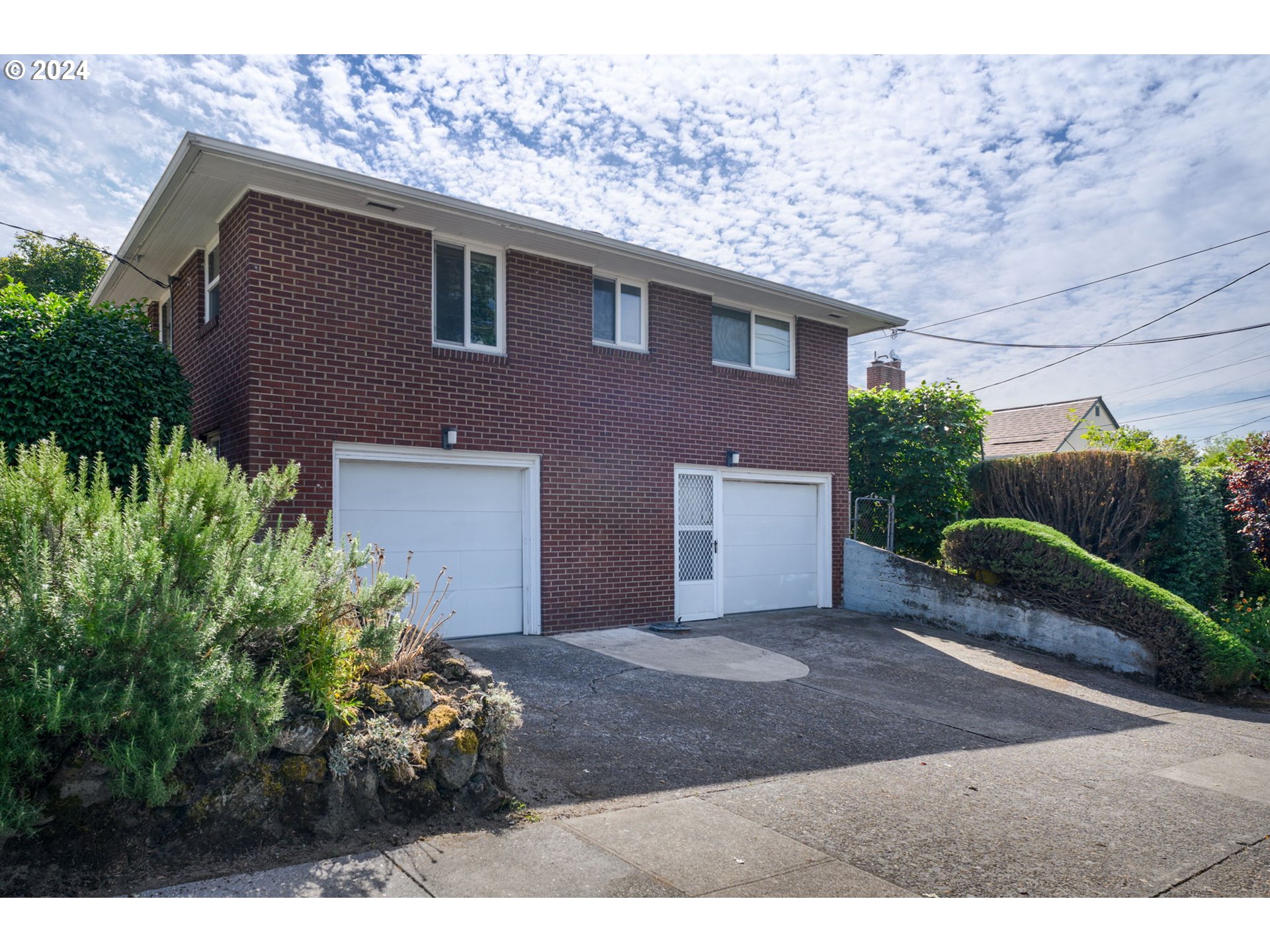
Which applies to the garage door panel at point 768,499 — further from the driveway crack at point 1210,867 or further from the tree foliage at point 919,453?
the driveway crack at point 1210,867

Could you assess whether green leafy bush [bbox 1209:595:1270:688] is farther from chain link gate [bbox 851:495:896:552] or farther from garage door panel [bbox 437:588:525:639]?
garage door panel [bbox 437:588:525:639]

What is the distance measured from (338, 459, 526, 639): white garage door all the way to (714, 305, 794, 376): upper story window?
3985 millimetres

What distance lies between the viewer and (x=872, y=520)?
14188 mm

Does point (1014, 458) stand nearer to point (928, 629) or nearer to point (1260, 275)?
point (928, 629)

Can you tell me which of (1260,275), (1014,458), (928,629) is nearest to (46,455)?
(928,629)

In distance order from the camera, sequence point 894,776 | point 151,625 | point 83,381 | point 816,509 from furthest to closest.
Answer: point 816,509 < point 83,381 < point 894,776 < point 151,625

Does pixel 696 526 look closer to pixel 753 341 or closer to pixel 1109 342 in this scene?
pixel 753 341

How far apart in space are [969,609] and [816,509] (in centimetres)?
287

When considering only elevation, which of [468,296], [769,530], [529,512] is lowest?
[769,530]

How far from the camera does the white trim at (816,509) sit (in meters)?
11.0

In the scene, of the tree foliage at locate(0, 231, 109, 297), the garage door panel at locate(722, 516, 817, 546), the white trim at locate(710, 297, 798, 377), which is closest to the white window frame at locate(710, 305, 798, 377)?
the white trim at locate(710, 297, 798, 377)

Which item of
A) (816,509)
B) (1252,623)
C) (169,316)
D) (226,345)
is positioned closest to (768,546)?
(816,509)

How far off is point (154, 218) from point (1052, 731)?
1073 centimetres

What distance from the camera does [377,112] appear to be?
8.06 metres
